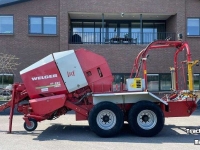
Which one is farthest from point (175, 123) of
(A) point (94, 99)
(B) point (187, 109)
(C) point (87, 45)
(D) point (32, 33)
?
(D) point (32, 33)

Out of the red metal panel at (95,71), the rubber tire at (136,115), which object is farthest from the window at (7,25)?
the rubber tire at (136,115)

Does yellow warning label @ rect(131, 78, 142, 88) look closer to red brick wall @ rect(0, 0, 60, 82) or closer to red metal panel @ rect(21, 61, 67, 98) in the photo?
red metal panel @ rect(21, 61, 67, 98)

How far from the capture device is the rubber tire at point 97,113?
32.1ft

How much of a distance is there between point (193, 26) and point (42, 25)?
10.1 m

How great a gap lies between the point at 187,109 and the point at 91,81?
3.41 m

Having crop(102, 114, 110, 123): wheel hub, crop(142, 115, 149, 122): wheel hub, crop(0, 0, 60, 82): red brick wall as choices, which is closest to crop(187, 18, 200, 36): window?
crop(0, 0, 60, 82): red brick wall

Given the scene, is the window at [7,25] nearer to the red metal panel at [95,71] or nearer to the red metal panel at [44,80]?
the red metal panel at [44,80]

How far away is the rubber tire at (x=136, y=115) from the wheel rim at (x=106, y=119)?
0.55 m

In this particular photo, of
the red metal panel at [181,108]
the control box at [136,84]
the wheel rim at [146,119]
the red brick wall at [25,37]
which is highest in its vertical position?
the red brick wall at [25,37]

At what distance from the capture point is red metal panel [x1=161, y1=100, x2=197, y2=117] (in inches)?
411

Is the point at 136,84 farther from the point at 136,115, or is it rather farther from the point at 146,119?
the point at 146,119

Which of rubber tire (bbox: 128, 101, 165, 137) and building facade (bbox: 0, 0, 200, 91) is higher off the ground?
building facade (bbox: 0, 0, 200, 91)

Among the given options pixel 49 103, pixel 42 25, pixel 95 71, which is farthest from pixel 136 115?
pixel 42 25

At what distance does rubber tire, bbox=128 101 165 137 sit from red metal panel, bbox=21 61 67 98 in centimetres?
239
